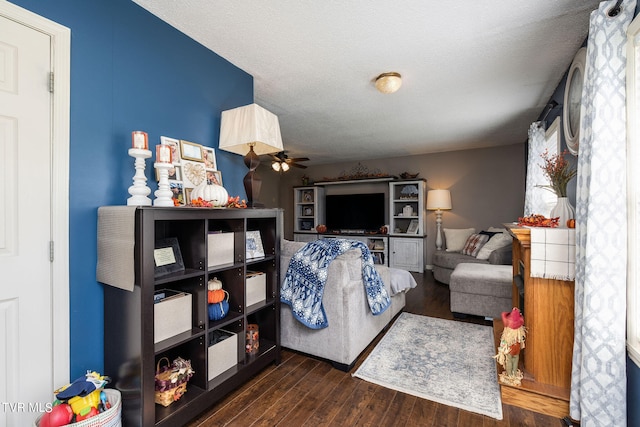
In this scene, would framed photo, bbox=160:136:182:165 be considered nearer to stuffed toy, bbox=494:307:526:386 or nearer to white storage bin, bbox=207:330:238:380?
white storage bin, bbox=207:330:238:380

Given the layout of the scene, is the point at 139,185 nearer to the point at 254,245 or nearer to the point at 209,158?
the point at 209,158

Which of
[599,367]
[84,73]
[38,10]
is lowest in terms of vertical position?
[599,367]

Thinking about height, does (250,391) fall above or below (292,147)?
below

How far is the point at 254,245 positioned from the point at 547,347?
2053 millimetres

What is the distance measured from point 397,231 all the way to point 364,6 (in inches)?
198

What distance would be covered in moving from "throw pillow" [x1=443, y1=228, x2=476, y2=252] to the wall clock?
2.90 m

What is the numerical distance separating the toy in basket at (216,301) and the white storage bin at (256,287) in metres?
0.21

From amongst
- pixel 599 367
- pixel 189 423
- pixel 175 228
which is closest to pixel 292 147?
pixel 175 228

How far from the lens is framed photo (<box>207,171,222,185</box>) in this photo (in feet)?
7.37

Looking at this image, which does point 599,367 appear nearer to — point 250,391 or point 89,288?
point 250,391

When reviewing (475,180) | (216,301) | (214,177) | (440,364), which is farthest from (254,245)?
(475,180)

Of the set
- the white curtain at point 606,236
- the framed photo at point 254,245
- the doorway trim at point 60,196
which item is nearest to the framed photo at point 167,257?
the doorway trim at point 60,196

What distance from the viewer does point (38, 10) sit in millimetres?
1407

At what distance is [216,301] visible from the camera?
1.89 metres
